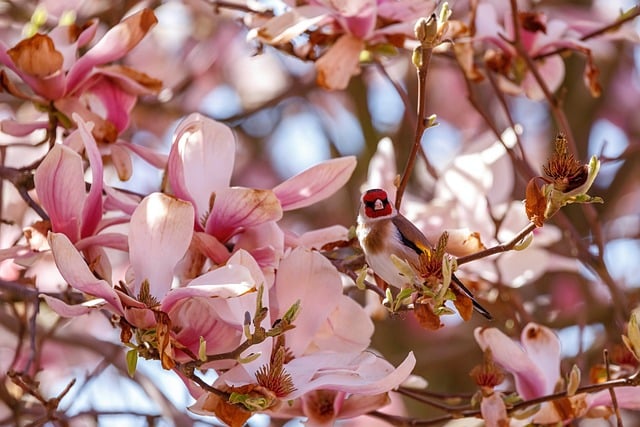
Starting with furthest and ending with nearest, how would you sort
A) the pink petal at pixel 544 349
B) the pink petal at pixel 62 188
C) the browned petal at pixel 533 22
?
the browned petal at pixel 533 22, the pink petal at pixel 544 349, the pink petal at pixel 62 188

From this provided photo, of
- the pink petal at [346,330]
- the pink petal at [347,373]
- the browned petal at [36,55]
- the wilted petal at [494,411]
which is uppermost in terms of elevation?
the browned petal at [36,55]

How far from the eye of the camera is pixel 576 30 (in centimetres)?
106

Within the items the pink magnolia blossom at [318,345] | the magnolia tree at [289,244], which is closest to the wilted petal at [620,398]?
the magnolia tree at [289,244]

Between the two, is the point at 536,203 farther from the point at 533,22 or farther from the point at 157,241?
the point at 533,22

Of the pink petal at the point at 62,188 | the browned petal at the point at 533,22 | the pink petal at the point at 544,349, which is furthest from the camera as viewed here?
the browned petal at the point at 533,22

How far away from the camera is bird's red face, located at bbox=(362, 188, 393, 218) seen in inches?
28.6

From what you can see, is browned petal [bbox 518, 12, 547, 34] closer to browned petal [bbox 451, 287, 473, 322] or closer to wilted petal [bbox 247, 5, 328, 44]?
wilted petal [bbox 247, 5, 328, 44]

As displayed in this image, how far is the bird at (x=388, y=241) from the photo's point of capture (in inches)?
27.0

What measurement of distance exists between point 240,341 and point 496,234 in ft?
1.10

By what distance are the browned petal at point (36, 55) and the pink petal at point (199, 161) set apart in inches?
4.7

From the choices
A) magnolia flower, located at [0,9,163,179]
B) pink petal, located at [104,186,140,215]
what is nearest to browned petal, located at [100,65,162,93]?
magnolia flower, located at [0,9,163,179]

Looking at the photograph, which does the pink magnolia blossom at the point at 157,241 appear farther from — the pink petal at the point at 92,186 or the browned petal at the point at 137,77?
the browned petal at the point at 137,77

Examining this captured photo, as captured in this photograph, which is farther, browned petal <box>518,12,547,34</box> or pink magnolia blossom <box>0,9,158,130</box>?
browned petal <box>518,12,547,34</box>

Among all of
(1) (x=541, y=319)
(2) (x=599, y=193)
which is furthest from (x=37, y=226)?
(2) (x=599, y=193)
